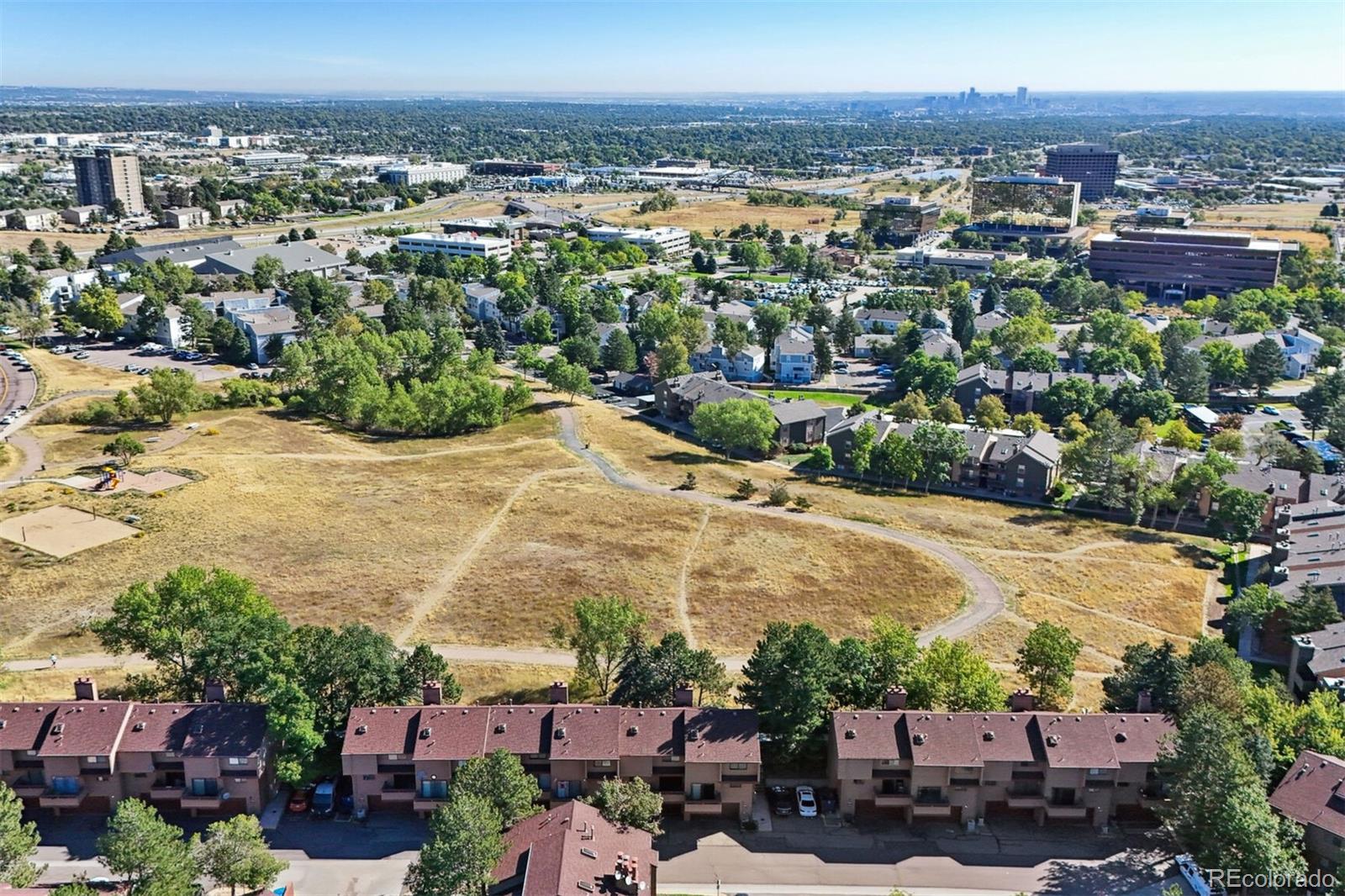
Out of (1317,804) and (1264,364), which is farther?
(1264,364)

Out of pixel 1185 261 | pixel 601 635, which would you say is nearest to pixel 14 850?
pixel 601 635

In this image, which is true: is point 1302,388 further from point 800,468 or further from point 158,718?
point 158,718

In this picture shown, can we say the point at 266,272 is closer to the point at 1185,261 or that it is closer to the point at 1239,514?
the point at 1239,514

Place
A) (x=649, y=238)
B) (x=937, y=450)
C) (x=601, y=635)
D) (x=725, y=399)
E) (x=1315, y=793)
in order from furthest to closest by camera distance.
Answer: (x=649, y=238)
(x=725, y=399)
(x=937, y=450)
(x=601, y=635)
(x=1315, y=793)

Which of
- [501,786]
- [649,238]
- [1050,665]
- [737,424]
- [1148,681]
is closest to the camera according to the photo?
[501,786]

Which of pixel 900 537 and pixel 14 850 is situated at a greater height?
pixel 14 850

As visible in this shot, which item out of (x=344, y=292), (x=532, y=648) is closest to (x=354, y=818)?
(x=532, y=648)

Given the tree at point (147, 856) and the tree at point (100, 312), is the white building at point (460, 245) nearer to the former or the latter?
the tree at point (100, 312)

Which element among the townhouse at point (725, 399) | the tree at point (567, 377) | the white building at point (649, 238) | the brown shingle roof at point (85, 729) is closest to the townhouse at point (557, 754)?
the brown shingle roof at point (85, 729)
